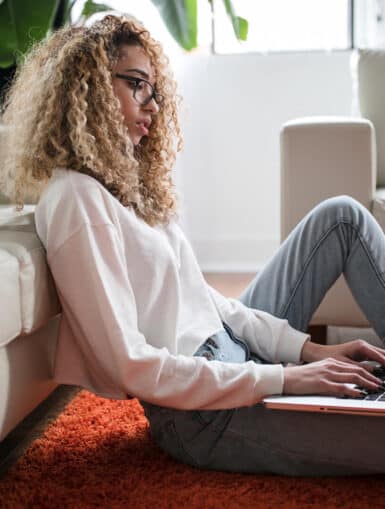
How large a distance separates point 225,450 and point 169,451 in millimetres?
115

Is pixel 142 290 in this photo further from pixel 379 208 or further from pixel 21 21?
pixel 21 21

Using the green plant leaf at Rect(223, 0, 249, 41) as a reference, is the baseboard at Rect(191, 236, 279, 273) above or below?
below

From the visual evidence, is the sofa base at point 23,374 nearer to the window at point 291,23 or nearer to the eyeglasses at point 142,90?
the eyeglasses at point 142,90

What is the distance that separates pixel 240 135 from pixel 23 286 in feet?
7.61

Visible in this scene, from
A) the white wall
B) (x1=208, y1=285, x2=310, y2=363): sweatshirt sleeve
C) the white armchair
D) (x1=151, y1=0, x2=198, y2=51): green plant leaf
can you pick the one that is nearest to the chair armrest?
the white armchair

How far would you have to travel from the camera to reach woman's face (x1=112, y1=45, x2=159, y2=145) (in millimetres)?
1234

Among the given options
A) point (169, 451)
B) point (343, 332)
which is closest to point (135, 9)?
point (343, 332)

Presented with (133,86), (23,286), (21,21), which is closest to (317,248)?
(133,86)

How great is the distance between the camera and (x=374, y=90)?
7.67 ft

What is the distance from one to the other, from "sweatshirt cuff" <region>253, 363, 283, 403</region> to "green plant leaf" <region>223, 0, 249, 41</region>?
186cm

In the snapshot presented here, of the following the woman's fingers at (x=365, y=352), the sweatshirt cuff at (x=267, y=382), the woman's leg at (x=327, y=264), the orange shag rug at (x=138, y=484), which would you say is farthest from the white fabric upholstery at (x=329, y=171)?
the sweatshirt cuff at (x=267, y=382)

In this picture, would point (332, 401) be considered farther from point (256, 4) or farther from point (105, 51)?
point (256, 4)

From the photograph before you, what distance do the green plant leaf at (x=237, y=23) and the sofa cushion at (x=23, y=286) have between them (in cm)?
171

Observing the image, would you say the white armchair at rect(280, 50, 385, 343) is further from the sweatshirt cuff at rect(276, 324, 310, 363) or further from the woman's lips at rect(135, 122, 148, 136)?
the woman's lips at rect(135, 122, 148, 136)
